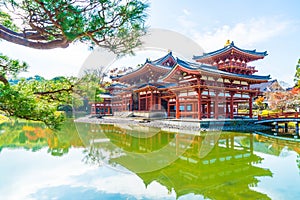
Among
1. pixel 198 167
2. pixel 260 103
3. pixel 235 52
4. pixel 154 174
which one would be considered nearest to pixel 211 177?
pixel 198 167

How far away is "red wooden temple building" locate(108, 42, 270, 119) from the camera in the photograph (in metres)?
15.2

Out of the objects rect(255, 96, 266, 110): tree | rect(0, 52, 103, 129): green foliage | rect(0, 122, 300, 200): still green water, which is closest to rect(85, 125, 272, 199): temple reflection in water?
rect(0, 122, 300, 200): still green water

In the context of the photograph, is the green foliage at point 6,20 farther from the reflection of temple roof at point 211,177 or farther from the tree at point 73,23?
the reflection of temple roof at point 211,177

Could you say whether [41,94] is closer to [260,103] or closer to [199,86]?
[199,86]

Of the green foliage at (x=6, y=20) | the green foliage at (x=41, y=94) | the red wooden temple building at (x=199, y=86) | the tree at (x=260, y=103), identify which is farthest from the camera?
the tree at (x=260, y=103)

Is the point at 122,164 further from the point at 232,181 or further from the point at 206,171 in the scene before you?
the point at 232,181

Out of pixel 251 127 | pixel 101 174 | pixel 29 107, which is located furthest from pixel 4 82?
pixel 251 127

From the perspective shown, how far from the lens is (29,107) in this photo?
2.70m

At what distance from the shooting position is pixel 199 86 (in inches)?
559

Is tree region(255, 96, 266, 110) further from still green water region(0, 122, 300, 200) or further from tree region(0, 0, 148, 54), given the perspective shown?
tree region(0, 0, 148, 54)

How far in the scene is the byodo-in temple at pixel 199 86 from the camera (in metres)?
15.2

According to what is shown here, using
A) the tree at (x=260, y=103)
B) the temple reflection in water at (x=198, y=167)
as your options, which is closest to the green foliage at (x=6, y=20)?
the temple reflection in water at (x=198, y=167)

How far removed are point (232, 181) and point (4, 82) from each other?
17.4 feet

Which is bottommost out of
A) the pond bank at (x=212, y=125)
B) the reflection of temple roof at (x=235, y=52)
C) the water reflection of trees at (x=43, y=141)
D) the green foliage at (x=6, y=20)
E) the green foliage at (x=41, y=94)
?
the water reflection of trees at (x=43, y=141)
